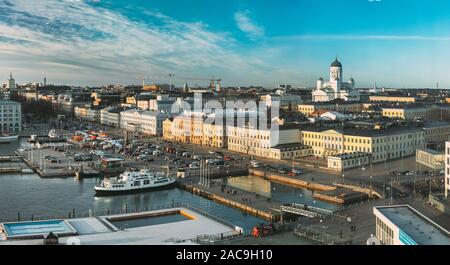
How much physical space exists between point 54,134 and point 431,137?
11.9 m

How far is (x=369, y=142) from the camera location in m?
11.3

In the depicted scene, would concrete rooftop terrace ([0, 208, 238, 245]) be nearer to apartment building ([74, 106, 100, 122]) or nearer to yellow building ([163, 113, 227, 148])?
yellow building ([163, 113, 227, 148])

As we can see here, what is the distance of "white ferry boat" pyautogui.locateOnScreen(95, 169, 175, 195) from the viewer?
9.02 meters

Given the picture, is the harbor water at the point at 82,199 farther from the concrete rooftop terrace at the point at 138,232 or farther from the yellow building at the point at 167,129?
the yellow building at the point at 167,129

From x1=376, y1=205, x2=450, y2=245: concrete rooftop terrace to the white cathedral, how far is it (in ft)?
72.9

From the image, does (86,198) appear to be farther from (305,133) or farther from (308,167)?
(305,133)

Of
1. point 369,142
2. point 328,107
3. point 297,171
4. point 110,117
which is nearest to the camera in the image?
point 297,171

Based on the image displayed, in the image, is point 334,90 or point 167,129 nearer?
point 167,129

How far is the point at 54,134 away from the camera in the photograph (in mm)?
17672

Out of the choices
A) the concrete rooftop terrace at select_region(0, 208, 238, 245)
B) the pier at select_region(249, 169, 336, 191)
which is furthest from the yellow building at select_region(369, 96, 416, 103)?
the concrete rooftop terrace at select_region(0, 208, 238, 245)

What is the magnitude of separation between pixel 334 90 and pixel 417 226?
2480 cm

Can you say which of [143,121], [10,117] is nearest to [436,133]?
[143,121]

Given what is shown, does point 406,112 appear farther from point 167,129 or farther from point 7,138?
point 7,138

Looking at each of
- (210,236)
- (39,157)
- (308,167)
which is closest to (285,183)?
(308,167)
